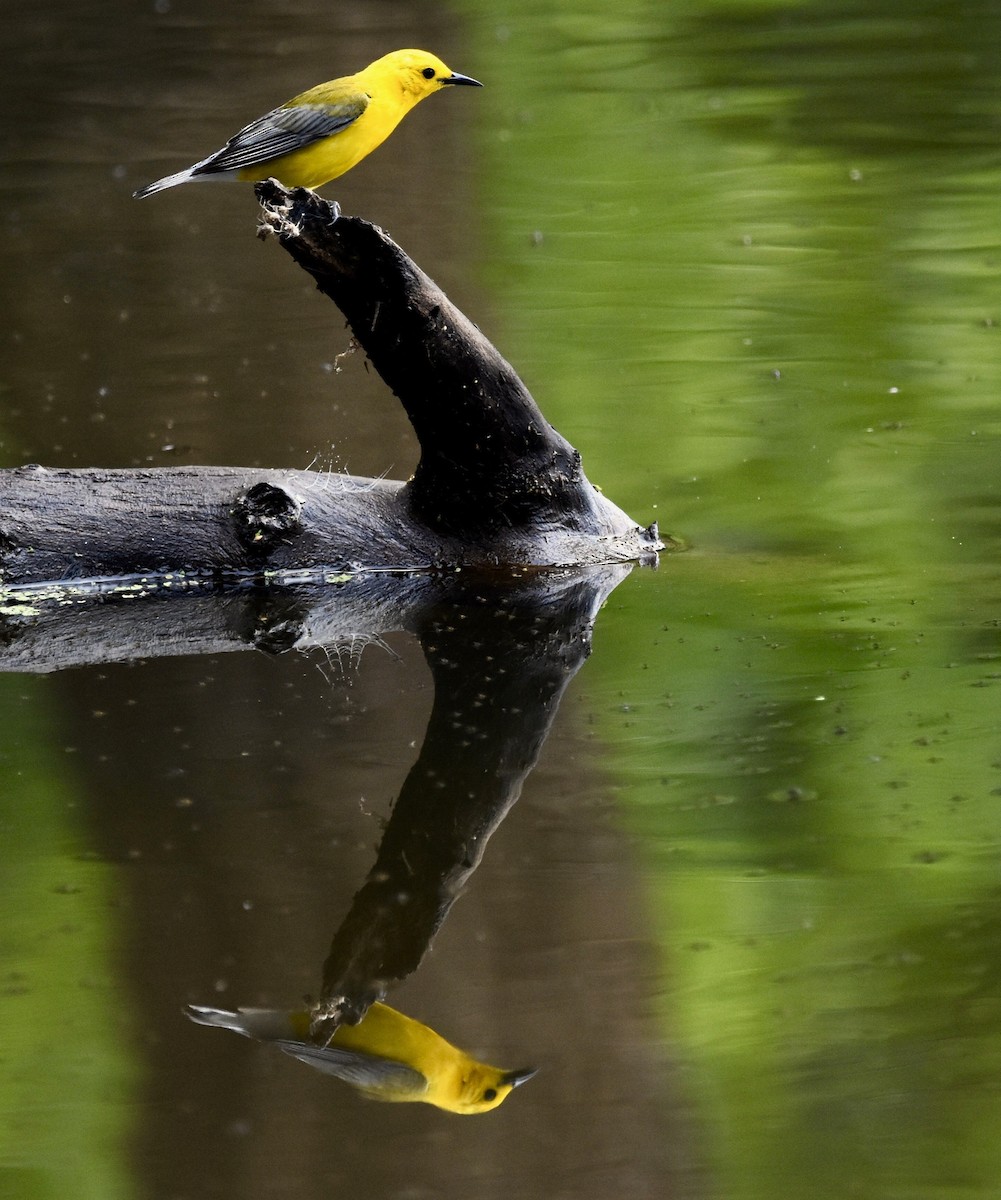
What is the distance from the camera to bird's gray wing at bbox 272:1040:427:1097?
2.18m

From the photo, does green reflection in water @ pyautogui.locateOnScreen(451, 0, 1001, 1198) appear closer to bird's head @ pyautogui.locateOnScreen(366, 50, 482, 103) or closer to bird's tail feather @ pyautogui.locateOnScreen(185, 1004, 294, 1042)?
bird's tail feather @ pyautogui.locateOnScreen(185, 1004, 294, 1042)

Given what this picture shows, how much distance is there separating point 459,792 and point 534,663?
603 millimetres

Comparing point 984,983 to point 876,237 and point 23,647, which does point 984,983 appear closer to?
point 23,647

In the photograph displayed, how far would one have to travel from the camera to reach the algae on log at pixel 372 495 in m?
3.64

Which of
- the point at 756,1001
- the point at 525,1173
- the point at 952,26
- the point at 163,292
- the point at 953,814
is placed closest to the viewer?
the point at 525,1173

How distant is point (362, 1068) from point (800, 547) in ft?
7.03

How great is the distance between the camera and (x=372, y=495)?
3.96 metres

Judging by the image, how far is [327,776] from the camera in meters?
3.02

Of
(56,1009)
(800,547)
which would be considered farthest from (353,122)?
(56,1009)

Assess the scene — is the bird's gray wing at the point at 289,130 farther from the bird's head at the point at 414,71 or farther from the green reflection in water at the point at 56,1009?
the green reflection in water at the point at 56,1009

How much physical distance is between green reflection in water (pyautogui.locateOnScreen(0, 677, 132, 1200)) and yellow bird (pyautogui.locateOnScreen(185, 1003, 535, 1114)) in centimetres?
15

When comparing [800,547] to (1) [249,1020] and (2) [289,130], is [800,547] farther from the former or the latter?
(1) [249,1020]

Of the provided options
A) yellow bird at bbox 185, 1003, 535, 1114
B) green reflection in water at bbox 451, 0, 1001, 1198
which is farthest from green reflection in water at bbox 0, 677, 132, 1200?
green reflection in water at bbox 451, 0, 1001, 1198

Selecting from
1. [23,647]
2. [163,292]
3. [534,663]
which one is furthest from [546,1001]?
[163,292]
